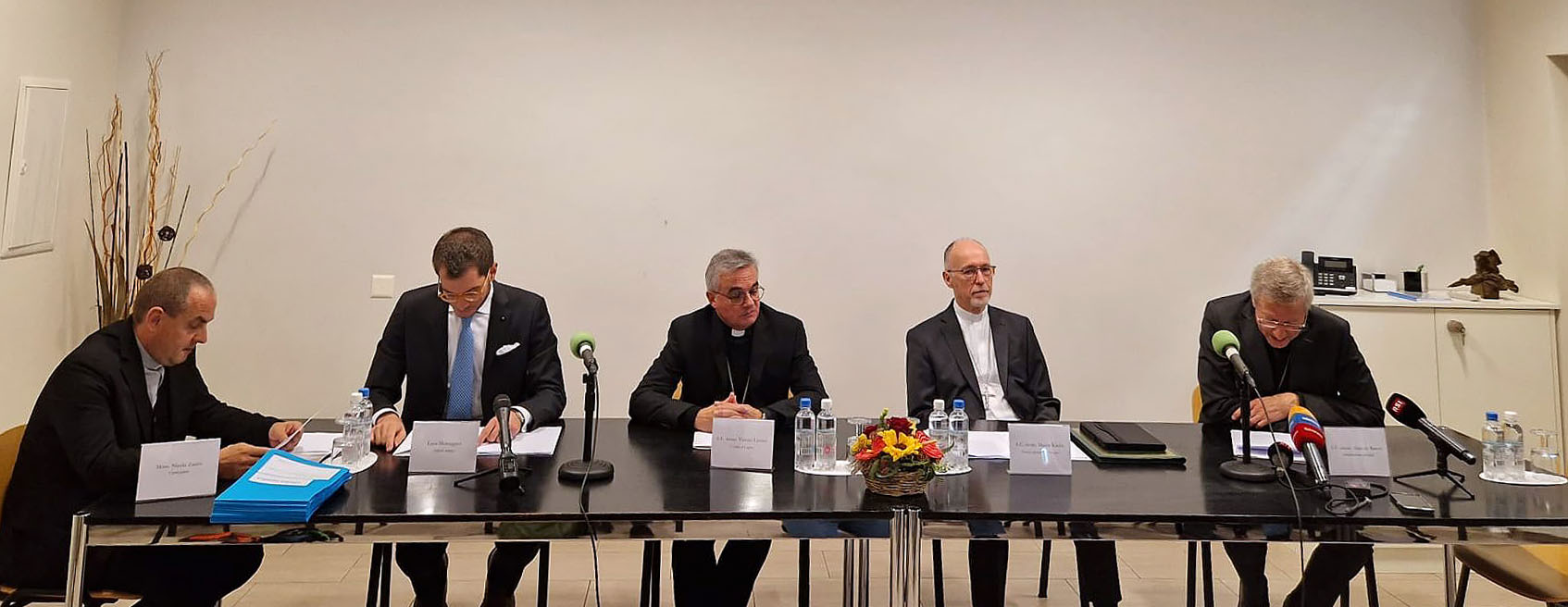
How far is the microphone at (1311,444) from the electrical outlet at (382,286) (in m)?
3.69

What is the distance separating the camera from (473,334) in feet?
9.95

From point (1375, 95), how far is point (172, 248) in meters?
5.62

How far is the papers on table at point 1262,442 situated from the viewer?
2.53 m

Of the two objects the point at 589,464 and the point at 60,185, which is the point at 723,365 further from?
the point at 60,185

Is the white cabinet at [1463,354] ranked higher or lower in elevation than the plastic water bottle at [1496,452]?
higher

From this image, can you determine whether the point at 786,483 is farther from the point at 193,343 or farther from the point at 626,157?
the point at 626,157

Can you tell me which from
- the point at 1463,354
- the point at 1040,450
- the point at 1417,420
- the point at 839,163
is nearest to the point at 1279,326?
the point at 1417,420

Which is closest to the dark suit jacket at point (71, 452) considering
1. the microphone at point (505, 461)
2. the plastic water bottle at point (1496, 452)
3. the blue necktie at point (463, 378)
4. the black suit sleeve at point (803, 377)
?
the microphone at point (505, 461)

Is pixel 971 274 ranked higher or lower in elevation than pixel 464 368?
A: higher

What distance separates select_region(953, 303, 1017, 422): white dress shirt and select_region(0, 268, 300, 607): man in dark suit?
2286 millimetres

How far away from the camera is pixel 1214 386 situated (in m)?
3.08

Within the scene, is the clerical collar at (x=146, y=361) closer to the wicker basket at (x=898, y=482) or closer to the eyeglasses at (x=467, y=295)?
the eyeglasses at (x=467, y=295)

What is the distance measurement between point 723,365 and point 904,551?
1.32 m

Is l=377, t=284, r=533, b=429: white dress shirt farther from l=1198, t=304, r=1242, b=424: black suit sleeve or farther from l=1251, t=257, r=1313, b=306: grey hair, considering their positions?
l=1251, t=257, r=1313, b=306: grey hair
